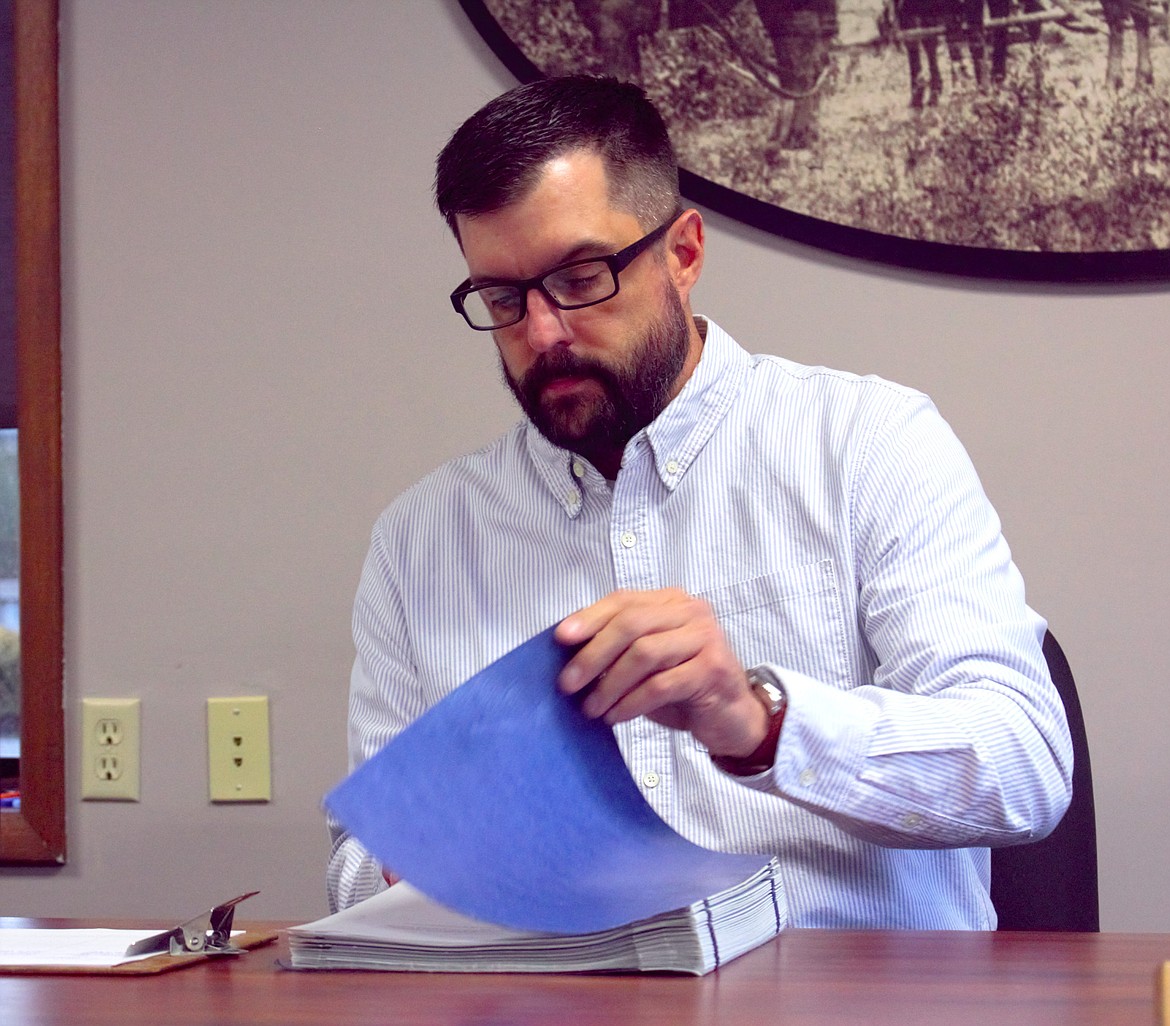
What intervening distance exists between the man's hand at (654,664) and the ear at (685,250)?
1.83ft

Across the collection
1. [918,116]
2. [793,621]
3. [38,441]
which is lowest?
[793,621]

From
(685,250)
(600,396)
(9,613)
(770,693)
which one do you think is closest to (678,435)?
(600,396)

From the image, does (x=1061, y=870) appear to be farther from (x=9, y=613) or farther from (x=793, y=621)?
(x=9, y=613)

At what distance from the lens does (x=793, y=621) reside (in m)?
1.14

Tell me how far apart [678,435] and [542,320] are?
0.17 metres

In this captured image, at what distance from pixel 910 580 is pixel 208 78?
1137mm

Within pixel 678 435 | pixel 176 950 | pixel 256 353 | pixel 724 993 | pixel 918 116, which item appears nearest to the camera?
pixel 724 993

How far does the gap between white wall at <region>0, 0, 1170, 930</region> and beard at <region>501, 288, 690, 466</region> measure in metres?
0.40

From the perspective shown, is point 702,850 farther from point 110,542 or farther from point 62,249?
Answer: point 62,249

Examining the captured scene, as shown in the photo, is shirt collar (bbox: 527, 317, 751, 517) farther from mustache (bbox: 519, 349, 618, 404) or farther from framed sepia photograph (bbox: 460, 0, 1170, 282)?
framed sepia photograph (bbox: 460, 0, 1170, 282)

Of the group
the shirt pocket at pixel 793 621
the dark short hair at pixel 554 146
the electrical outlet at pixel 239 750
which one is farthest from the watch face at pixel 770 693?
the electrical outlet at pixel 239 750

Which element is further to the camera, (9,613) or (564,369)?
(9,613)

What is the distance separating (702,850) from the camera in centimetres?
82

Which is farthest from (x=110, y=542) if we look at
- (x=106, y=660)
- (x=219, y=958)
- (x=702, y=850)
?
(x=702, y=850)
